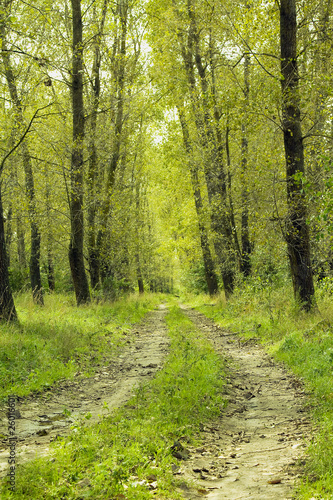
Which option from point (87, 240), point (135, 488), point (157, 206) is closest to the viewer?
point (135, 488)

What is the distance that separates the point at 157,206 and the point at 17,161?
33.4m

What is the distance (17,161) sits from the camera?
1688 centimetres

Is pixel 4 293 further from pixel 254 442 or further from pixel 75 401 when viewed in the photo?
pixel 254 442

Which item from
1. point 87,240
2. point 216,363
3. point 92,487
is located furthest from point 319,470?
point 87,240

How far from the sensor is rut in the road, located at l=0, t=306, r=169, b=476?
16.5 ft

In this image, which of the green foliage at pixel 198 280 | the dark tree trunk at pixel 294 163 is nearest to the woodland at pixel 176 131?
the dark tree trunk at pixel 294 163

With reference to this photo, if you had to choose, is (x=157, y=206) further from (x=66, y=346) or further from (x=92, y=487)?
(x=92, y=487)

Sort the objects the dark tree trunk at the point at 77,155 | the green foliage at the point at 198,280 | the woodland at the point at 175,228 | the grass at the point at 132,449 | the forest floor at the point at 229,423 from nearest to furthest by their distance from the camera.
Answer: the grass at the point at 132,449, the forest floor at the point at 229,423, the woodland at the point at 175,228, the dark tree trunk at the point at 77,155, the green foliage at the point at 198,280

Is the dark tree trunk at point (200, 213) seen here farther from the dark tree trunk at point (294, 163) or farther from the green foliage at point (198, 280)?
the dark tree trunk at point (294, 163)

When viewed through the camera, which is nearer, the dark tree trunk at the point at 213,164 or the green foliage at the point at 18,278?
the dark tree trunk at the point at 213,164

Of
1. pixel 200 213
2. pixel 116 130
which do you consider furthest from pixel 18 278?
pixel 200 213

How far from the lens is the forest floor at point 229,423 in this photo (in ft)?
13.2

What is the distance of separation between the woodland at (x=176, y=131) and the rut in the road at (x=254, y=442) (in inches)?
178

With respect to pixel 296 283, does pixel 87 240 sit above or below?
above
